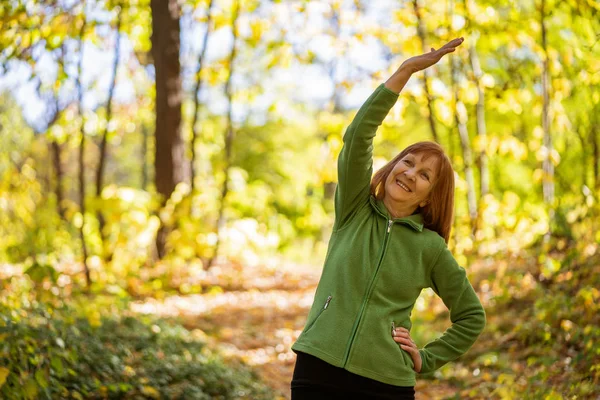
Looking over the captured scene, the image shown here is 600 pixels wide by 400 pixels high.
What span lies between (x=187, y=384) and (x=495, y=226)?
161 inches

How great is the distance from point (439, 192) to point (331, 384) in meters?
0.81

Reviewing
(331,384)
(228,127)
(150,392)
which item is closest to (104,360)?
(150,392)

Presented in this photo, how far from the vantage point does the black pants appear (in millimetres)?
A: 2316

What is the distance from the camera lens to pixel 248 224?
10.5 meters

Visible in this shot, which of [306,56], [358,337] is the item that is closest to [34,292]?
[358,337]

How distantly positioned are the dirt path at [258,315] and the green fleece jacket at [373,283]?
256 centimetres

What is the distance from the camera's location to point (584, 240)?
5.72m

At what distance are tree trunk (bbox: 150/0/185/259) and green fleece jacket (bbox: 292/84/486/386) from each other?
746cm

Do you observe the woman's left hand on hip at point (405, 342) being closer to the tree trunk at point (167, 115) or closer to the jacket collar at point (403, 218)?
the jacket collar at point (403, 218)

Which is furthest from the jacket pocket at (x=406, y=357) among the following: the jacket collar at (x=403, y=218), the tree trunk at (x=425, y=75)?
the tree trunk at (x=425, y=75)

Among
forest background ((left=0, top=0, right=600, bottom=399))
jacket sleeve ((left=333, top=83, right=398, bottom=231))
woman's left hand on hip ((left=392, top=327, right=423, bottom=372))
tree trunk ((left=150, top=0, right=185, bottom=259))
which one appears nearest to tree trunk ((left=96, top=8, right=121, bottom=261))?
forest background ((left=0, top=0, right=600, bottom=399))

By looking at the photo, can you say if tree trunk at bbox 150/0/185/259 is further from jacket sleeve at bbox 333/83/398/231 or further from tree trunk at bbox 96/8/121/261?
jacket sleeve at bbox 333/83/398/231

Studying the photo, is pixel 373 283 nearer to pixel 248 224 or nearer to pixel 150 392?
pixel 150 392

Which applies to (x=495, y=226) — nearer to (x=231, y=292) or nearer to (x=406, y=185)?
(x=231, y=292)
